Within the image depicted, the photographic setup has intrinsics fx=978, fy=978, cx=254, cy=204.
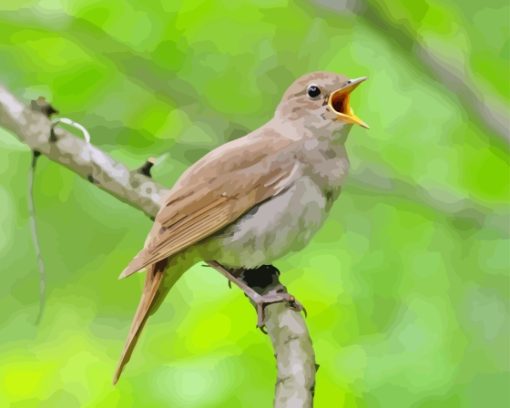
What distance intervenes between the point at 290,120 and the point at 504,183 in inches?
15.0

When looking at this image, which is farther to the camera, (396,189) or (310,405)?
(396,189)

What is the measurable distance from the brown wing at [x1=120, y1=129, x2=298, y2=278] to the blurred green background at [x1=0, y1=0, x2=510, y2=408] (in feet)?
0.72

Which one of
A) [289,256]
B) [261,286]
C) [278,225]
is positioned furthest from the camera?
[289,256]

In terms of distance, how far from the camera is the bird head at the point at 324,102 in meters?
0.80

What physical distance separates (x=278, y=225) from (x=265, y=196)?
27mm

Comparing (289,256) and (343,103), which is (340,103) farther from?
(289,256)

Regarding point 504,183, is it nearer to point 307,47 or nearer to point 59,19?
point 307,47

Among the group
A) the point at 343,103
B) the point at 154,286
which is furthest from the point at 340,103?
the point at 154,286

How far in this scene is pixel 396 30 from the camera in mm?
1090

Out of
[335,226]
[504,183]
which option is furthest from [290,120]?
[504,183]

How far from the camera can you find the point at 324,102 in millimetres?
806

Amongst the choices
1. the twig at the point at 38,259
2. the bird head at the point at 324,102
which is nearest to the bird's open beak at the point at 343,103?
the bird head at the point at 324,102

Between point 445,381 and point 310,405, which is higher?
point 310,405

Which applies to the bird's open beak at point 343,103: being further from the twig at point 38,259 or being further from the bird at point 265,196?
the twig at point 38,259
